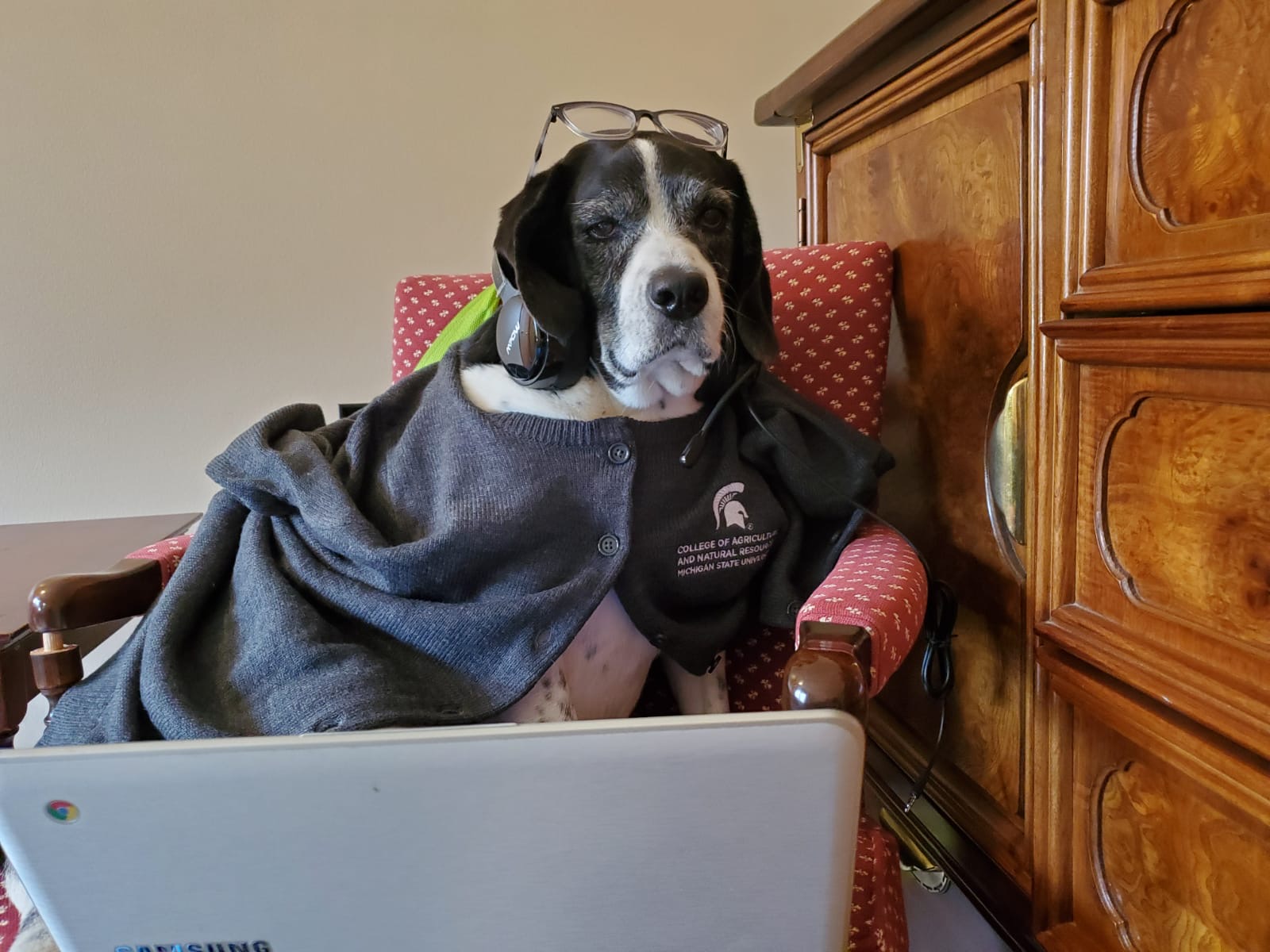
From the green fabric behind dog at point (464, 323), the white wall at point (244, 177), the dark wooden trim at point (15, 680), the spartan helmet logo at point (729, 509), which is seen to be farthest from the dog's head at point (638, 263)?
the white wall at point (244, 177)

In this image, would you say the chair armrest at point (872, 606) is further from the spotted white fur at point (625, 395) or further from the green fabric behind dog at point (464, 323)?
the green fabric behind dog at point (464, 323)

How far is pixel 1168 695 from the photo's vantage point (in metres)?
0.70

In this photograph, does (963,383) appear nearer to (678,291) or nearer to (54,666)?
(678,291)

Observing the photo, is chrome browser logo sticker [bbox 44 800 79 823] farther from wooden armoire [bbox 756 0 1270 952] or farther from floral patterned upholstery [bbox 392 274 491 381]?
floral patterned upholstery [bbox 392 274 491 381]

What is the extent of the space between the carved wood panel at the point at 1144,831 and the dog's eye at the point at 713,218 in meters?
0.60

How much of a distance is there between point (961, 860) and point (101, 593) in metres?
1.08

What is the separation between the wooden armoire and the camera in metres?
0.64

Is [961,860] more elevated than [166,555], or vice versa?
[166,555]

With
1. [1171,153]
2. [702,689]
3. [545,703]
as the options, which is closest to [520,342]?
[545,703]

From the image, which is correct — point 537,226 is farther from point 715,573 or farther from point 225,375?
point 225,375

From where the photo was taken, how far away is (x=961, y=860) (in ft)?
3.65

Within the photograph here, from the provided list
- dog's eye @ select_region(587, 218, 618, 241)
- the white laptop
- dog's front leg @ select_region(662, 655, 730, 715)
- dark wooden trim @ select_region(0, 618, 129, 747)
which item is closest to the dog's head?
dog's eye @ select_region(587, 218, 618, 241)

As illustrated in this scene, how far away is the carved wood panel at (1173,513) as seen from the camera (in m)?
0.63

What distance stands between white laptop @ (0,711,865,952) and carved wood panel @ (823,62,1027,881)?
0.52 metres
